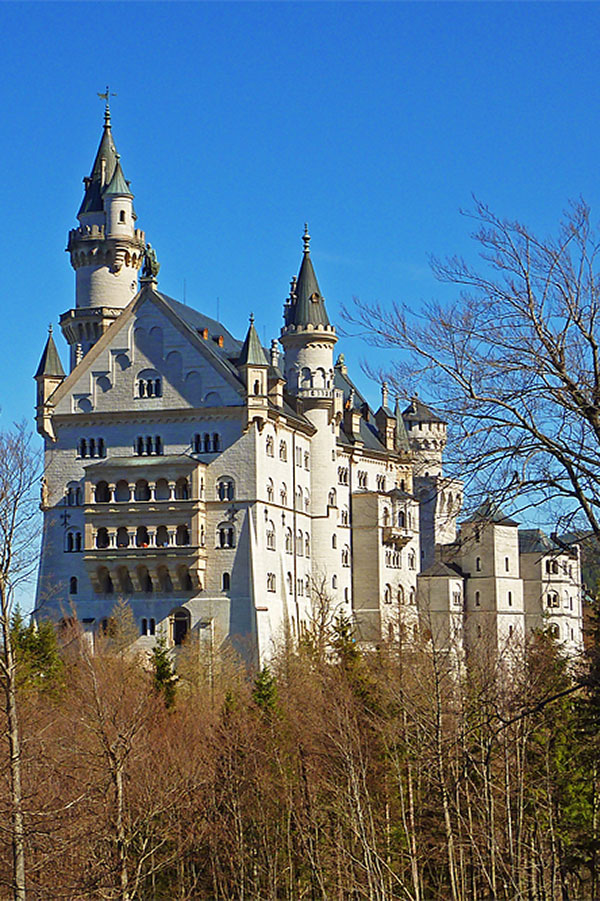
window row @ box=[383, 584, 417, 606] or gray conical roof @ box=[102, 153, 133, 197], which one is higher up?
gray conical roof @ box=[102, 153, 133, 197]

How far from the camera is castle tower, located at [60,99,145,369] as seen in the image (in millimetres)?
120688

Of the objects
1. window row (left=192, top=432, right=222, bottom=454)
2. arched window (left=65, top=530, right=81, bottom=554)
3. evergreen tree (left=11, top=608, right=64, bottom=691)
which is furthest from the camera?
arched window (left=65, top=530, right=81, bottom=554)

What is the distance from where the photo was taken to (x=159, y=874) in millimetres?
56656

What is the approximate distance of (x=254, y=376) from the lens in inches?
4077

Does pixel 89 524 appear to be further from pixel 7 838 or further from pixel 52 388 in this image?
pixel 7 838

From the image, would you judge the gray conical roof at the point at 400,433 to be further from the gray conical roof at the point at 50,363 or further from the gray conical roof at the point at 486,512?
the gray conical roof at the point at 486,512

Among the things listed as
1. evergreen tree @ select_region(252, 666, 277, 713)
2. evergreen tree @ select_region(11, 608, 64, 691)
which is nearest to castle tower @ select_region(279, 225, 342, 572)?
evergreen tree @ select_region(11, 608, 64, 691)

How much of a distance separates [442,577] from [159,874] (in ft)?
239

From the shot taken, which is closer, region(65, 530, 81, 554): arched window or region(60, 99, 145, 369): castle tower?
region(65, 530, 81, 554): arched window

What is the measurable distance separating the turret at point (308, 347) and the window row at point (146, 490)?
16.1 m

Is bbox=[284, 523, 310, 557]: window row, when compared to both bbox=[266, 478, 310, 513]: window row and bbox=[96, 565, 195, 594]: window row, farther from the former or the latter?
bbox=[96, 565, 195, 594]: window row

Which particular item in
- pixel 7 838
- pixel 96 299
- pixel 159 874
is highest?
pixel 96 299

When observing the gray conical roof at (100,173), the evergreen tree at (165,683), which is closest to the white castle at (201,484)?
the gray conical roof at (100,173)

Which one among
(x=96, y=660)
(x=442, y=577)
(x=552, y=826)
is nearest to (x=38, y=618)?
(x=96, y=660)
